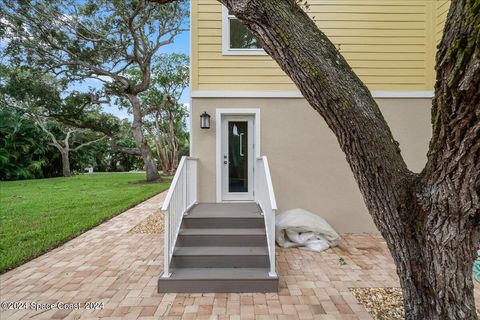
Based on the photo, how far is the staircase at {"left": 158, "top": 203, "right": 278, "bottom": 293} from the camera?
325 cm

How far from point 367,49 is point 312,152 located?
2283mm

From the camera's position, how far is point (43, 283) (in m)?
3.45

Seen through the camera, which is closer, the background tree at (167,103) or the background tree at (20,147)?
the background tree at (20,147)

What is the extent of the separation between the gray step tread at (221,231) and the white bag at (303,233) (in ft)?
2.55

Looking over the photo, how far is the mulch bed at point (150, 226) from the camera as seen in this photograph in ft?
18.9

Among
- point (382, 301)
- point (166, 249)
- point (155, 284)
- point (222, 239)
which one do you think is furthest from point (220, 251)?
point (382, 301)

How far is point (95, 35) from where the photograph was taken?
1237 centimetres

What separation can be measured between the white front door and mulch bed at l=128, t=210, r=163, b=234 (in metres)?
1.68

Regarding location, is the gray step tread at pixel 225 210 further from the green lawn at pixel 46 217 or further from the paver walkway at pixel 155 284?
the green lawn at pixel 46 217

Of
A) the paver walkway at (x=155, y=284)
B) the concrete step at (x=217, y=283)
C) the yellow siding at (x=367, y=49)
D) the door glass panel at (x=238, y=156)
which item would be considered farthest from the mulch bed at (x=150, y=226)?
the yellow siding at (x=367, y=49)

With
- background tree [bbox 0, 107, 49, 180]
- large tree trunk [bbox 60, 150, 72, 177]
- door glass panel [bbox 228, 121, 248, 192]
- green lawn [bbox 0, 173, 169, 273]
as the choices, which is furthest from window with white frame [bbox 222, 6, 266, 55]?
large tree trunk [bbox 60, 150, 72, 177]

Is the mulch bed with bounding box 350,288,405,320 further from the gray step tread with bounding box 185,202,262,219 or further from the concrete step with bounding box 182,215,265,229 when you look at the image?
the gray step tread with bounding box 185,202,262,219

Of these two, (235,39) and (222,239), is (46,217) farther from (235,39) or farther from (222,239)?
(235,39)

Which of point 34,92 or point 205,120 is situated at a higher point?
point 34,92
